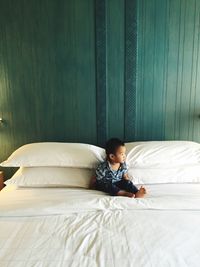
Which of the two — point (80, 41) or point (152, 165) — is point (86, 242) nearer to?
point (152, 165)

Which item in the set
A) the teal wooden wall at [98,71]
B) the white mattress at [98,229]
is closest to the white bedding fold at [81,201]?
the white mattress at [98,229]

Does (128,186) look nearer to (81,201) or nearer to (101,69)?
(81,201)

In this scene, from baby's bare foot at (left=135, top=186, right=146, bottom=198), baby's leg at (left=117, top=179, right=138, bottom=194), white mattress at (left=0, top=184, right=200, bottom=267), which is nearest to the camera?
white mattress at (left=0, top=184, right=200, bottom=267)

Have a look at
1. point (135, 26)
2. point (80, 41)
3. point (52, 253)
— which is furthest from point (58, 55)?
point (52, 253)

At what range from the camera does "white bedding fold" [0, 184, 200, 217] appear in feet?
4.47

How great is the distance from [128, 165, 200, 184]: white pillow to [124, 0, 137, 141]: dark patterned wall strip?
48 centimetres

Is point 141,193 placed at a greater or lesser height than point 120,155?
lesser

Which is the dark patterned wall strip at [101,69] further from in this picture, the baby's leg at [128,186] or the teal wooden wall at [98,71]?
the baby's leg at [128,186]

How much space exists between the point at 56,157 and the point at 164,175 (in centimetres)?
82

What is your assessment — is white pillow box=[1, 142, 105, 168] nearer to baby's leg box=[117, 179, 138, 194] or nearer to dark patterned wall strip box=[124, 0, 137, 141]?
baby's leg box=[117, 179, 138, 194]

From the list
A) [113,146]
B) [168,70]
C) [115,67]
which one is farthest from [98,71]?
[113,146]

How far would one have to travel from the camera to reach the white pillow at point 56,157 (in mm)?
1757

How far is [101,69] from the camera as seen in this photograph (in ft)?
6.92

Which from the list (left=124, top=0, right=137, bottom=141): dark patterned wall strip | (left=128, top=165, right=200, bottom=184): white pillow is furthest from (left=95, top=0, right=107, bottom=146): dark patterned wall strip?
(left=128, top=165, right=200, bottom=184): white pillow
